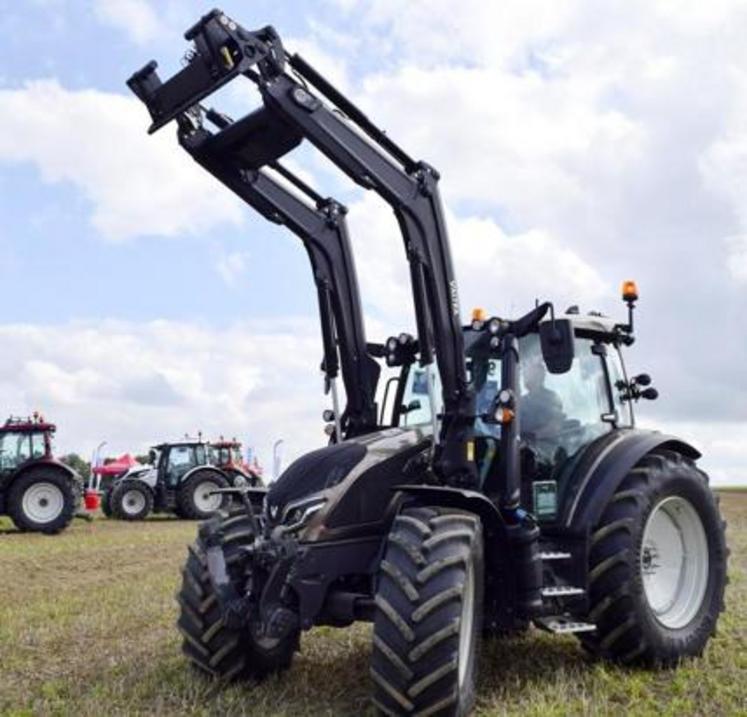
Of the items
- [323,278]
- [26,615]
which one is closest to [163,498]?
[26,615]

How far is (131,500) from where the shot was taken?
84.2 ft

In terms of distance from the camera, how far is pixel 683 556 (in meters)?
7.38

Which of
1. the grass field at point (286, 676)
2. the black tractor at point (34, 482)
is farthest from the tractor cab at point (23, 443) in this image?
the grass field at point (286, 676)

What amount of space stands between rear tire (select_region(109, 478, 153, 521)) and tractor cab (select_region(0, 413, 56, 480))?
4.76 meters

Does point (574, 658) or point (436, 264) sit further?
point (574, 658)

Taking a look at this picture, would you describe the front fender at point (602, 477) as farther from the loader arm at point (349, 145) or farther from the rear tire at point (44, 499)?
the rear tire at point (44, 499)

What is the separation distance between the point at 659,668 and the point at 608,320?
2411mm

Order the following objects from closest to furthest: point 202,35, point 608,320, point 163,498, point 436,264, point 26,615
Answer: point 202,35, point 436,264, point 608,320, point 26,615, point 163,498

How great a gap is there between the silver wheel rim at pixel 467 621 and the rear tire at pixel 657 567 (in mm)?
1157

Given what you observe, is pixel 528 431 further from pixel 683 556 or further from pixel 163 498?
pixel 163 498

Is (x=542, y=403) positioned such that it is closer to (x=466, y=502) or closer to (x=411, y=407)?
(x=411, y=407)

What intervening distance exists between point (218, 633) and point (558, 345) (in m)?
2.67

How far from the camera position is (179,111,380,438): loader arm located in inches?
280

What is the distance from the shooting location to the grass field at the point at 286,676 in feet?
19.1
